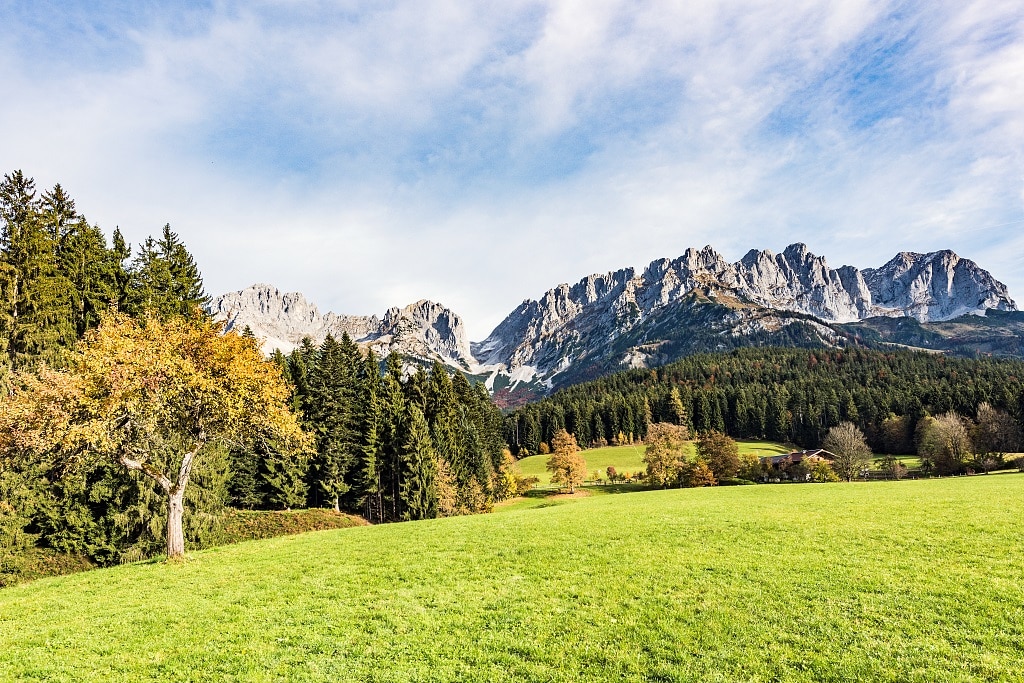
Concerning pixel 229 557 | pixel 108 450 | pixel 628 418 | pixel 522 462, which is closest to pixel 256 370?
pixel 108 450

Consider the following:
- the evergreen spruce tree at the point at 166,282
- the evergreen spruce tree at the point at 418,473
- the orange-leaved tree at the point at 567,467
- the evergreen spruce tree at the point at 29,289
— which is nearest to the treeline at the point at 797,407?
the orange-leaved tree at the point at 567,467

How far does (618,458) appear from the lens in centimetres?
13362

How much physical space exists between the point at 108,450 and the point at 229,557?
771 cm

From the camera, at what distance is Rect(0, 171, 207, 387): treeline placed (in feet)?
101

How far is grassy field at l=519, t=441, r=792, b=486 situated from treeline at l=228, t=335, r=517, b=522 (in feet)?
134

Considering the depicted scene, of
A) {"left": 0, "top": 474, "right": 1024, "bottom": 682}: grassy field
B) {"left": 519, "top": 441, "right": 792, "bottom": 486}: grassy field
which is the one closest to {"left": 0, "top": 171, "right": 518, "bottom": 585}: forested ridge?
{"left": 0, "top": 474, "right": 1024, "bottom": 682}: grassy field

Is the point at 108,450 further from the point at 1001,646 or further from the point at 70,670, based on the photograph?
the point at 1001,646

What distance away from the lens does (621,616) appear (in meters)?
13.8

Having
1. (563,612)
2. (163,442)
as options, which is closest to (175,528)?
(163,442)

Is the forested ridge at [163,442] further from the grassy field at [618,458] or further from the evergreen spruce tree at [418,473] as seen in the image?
the grassy field at [618,458]

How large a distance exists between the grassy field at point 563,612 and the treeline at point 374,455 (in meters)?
34.7

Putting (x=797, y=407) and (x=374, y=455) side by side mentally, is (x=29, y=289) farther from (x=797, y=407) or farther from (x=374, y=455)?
(x=797, y=407)

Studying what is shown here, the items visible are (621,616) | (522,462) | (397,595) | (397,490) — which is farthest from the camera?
(522,462)

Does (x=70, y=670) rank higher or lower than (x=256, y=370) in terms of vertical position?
lower
